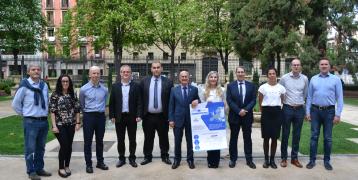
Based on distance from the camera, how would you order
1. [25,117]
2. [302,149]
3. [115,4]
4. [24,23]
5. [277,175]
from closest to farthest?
1. [25,117]
2. [277,175]
3. [302,149]
4. [24,23]
5. [115,4]

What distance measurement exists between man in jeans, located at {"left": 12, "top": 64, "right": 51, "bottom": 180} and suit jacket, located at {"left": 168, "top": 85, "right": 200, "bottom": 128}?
86.7 inches

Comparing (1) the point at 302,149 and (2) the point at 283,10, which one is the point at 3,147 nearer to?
(1) the point at 302,149

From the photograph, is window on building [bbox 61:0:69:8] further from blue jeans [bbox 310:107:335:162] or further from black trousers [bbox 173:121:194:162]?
blue jeans [bbox 310:107:335:162]

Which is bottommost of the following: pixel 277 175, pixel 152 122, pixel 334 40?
pixel 277 175

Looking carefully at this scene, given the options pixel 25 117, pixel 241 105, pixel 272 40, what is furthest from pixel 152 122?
pixel 272 40

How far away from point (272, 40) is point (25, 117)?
27214mm

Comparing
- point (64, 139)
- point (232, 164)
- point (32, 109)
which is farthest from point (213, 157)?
point (32, 109)

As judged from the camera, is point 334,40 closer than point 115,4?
Yes

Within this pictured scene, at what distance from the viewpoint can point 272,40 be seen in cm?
3183

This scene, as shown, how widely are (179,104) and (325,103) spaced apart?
2.64m

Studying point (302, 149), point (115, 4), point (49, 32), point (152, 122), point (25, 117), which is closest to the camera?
point (25, 117)

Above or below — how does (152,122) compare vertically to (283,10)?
below

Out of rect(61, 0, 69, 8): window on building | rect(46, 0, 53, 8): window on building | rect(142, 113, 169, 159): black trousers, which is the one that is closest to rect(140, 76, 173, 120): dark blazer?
rect(142, 113, 169, 159): black trousers

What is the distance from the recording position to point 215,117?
767cm
